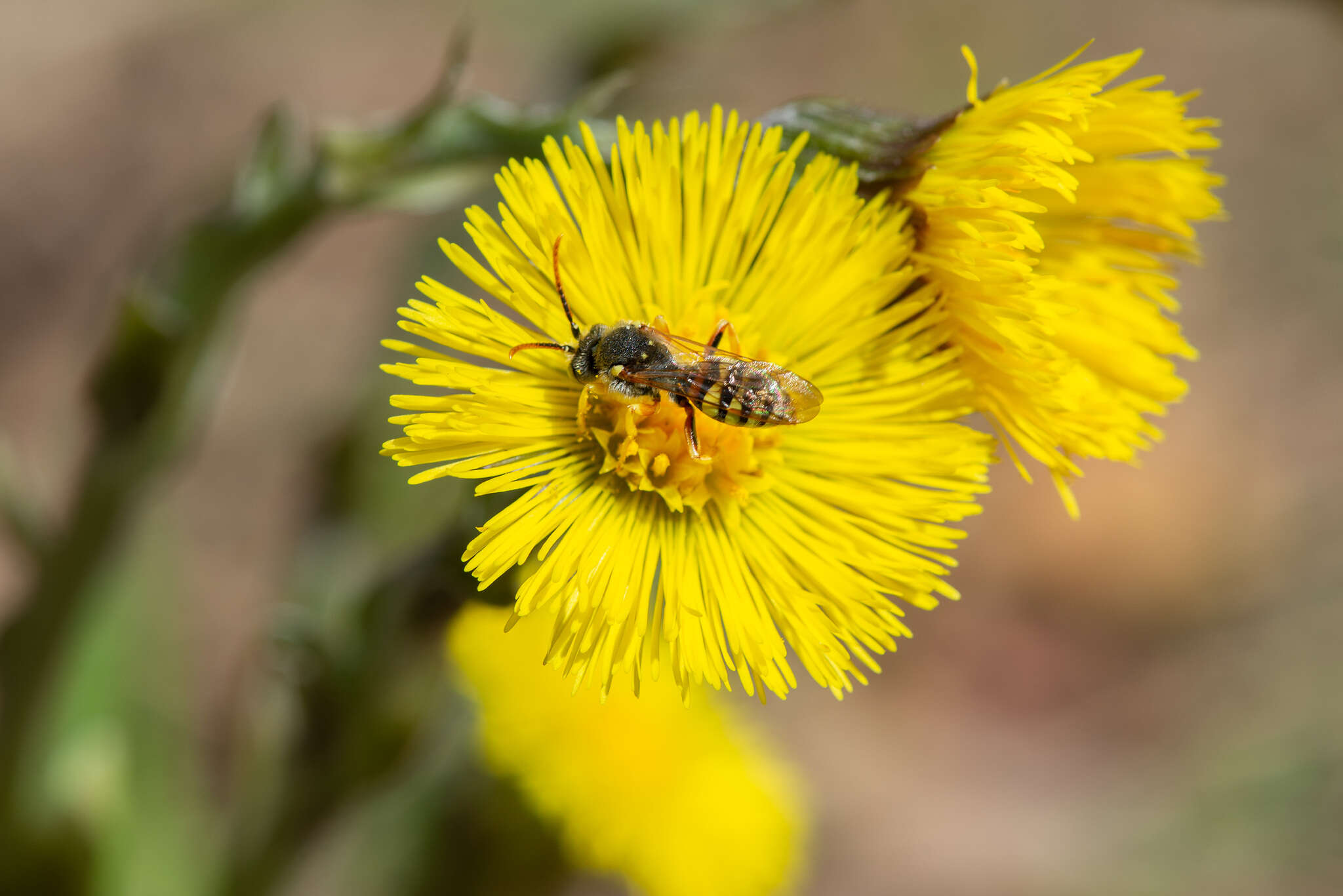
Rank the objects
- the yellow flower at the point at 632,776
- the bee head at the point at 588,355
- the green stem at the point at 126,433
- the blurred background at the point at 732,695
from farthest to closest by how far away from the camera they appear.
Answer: the blurred background at the point at 732,695 → the yellow flower at the point at 632,776 → the green stem at the point at 126,433 → the bee head at the point at 588,355

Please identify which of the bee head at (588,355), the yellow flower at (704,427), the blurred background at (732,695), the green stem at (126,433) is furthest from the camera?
the blurred background at (732,695)

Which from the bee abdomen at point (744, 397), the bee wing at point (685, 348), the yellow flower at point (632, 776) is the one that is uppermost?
the bee wing at point (685, 348)

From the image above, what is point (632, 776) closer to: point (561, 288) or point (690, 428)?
point (690, 428)

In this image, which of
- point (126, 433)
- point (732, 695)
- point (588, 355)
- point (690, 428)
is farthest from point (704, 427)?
point (732, 695)

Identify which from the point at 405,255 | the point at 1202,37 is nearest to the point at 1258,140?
the point at 1202,37

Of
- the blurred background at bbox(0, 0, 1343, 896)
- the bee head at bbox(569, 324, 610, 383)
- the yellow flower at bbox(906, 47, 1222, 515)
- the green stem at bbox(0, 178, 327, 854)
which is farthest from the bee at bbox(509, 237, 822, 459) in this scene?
the blurred background at bbox(0, 0, 1343, 896)

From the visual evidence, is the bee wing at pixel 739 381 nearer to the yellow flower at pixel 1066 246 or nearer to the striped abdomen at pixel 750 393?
the striped abdomen at pixel 750 393

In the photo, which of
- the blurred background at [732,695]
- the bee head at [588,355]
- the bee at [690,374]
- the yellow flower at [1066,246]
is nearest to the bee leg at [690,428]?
the bee at [690,374]

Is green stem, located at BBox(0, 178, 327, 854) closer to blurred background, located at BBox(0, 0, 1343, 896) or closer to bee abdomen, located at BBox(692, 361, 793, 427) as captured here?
blurred background, located at BBox(0, 0, 1343, 896)
